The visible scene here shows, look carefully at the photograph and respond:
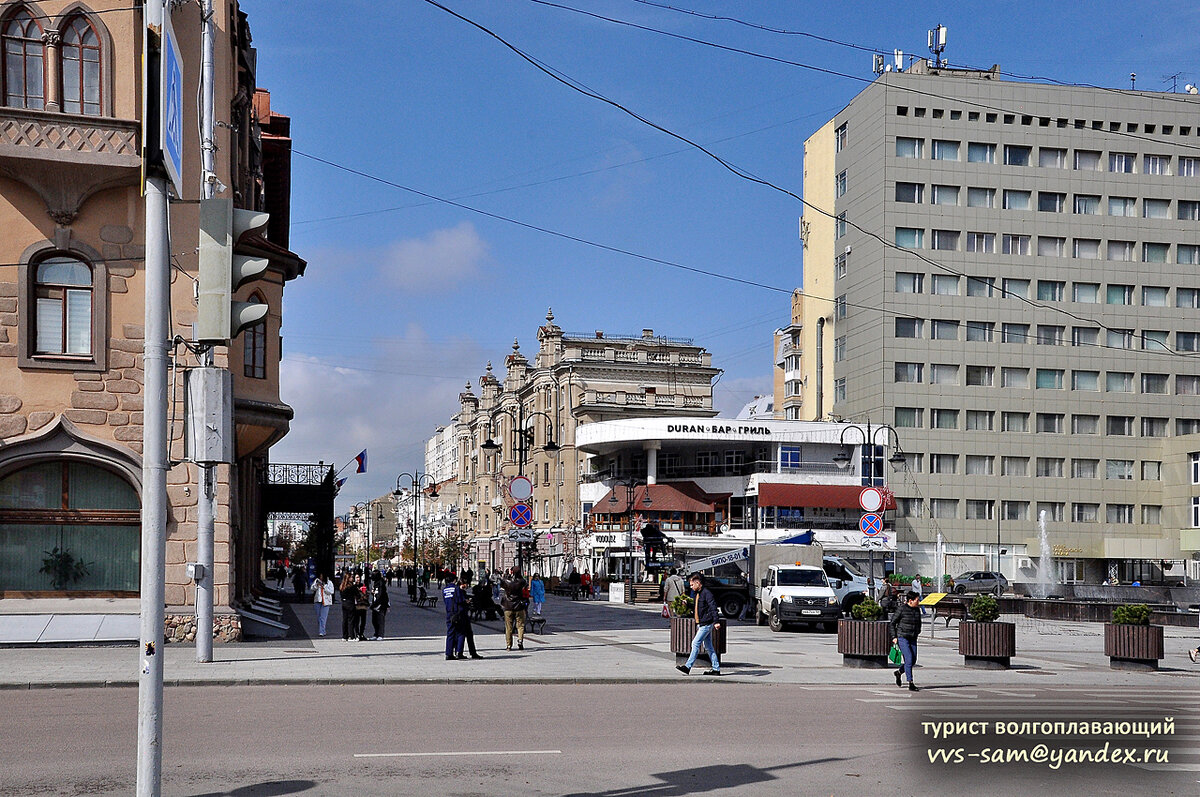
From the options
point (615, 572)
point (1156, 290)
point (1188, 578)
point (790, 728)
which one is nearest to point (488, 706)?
point (790, 728)

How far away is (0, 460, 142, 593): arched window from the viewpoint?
23.6 meters

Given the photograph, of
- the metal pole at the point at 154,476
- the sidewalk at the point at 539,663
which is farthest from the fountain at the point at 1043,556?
the metal pole at the point at 154,476

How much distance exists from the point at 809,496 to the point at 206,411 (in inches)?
2826

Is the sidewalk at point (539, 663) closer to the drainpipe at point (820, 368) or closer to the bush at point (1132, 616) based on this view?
the bush at point (1132, 616)

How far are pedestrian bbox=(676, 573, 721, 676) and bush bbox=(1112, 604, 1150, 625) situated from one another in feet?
26.7

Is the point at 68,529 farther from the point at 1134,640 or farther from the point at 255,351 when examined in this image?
the point at 1134,640

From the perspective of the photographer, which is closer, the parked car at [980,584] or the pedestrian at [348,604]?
the pedestrian at [348,604]

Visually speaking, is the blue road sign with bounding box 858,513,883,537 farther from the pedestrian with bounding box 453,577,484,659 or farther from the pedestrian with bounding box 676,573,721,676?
the pedestrian with bounding box 453,577,484,659

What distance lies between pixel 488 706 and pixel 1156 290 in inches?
3084

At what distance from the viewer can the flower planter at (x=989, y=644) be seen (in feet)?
76.0

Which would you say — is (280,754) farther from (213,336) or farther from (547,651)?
(547,651)

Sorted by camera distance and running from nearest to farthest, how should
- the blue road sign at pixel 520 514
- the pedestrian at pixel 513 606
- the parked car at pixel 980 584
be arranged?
1. the pedestrian at pixel 513 606
2. the blue road sign at pixel 520 514
3. the parked car at pixel 980 584

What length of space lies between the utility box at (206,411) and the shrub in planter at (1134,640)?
19699 millimetres

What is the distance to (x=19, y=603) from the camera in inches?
919
